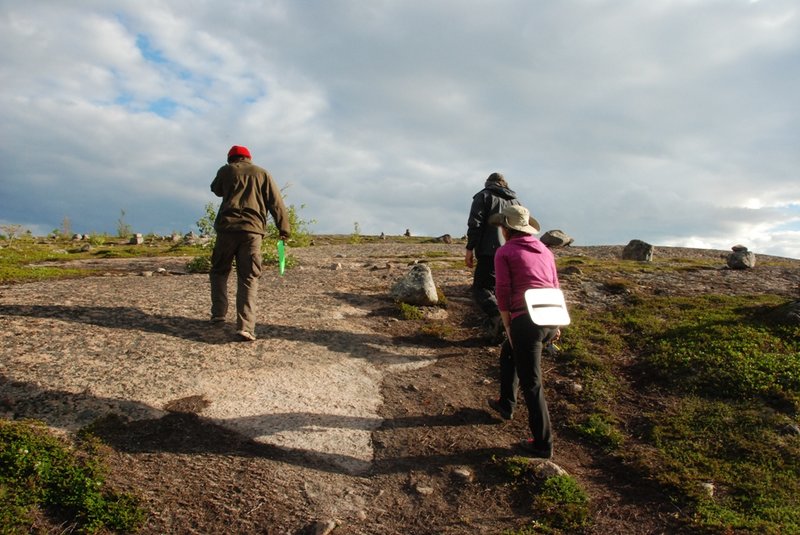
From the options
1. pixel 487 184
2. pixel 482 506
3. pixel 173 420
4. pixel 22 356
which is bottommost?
pixel 482 506

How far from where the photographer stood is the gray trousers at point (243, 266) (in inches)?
320

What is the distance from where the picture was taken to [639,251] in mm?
22109

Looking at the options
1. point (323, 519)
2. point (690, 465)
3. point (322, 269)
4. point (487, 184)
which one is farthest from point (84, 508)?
point (322, 269)

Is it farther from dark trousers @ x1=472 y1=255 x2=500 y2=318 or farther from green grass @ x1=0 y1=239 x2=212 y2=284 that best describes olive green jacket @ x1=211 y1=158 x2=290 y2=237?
green grass @ x1=0 y1=239 x2=212 y2=284

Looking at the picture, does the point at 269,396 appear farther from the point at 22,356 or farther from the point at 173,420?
the point at 22,356

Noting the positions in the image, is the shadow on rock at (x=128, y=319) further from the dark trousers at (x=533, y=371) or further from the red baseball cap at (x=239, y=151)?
the dark trousers at (x=533, y=371)

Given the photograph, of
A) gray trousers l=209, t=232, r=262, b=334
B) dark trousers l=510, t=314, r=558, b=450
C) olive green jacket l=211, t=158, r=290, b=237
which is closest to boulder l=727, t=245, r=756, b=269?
dark trousers l=510, t=314, r=558, b=450

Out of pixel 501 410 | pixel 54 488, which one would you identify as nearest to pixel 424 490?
pixel 501 410

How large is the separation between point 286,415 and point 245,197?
12.6 ft

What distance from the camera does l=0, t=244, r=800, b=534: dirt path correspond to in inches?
187

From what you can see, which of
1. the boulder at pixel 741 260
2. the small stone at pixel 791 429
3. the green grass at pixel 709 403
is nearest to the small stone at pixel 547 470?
the green grass at pixel 709 403

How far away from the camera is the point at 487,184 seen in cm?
898

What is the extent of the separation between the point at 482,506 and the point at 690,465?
2475mm

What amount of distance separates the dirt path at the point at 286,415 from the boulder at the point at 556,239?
19.6 m
